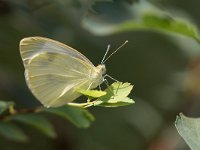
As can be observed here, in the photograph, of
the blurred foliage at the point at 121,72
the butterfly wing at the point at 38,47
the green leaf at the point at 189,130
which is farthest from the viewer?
the blurred foliage at the point at 121,72

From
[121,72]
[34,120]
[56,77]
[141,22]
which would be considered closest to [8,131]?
[34,120]

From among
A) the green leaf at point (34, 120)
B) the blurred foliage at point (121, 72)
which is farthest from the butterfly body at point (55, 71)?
the blurred foliage at point (121, 72)

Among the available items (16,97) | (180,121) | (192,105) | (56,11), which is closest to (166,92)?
(192,105)

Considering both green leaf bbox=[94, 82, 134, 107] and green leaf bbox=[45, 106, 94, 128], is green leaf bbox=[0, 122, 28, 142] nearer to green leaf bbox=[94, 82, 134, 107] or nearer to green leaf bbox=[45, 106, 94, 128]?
green leaf bbox=[45, 106, 94, 128]

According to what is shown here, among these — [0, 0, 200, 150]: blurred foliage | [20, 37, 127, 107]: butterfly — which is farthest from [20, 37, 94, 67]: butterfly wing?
[0, 0, 200, 150]: blurred foliage

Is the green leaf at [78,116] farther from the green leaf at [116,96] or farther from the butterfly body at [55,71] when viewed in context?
the green leaf at [116,96]

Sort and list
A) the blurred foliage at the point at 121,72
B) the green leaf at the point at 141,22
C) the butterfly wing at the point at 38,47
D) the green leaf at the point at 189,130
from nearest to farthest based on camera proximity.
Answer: the green leaf at the point at 189,130, the butterfly wing at the point at 38,47, the green leaf at the point at 141,22, the blurred foliage at the point at 121,72

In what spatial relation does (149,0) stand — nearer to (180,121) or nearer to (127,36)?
(180,121)

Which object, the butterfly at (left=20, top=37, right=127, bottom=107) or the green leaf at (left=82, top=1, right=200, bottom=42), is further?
the green leaf at (left=82, top=1, right=200, bottom=42)
